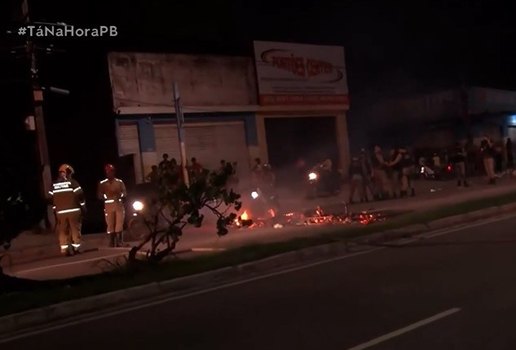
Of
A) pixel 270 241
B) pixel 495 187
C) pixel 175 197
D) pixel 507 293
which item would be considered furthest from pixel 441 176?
pixel 507 293

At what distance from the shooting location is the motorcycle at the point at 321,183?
23797 mm

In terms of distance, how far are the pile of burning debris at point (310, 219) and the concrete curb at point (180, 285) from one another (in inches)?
88.0

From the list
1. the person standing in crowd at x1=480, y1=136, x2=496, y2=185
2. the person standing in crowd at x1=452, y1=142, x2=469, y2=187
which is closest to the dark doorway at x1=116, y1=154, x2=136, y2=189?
the person standing in crowd at x1=452, y1=142, x2=469, y2=187

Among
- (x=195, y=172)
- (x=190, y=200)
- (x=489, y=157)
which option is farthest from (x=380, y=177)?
(x=190, y=200)

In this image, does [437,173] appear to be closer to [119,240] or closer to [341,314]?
[119,240]

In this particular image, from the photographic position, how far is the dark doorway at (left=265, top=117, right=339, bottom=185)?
1065 inches

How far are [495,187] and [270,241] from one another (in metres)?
11.9

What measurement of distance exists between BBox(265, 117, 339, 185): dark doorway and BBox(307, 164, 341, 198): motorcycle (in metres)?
3.35

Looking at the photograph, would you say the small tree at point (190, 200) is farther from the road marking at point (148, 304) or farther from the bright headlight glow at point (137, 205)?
the bright headlight glow at point (137, 205)

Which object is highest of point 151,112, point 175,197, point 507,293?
point 151,112

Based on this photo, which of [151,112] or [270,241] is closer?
[270,241]

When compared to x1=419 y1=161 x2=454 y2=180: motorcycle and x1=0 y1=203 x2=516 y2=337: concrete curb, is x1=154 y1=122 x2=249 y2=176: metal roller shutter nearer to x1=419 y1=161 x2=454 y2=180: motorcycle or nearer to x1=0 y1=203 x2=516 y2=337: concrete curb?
x1=419 y1=161 x2=454 y2=180: motorcycle

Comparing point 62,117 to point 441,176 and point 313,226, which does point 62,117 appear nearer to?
point 313,226

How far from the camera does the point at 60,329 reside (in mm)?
7762
